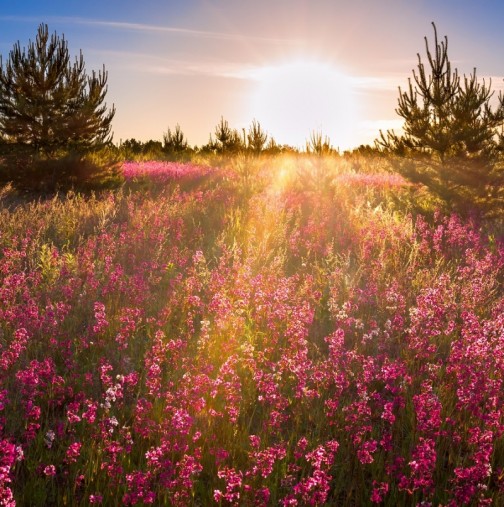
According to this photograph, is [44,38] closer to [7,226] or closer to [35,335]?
[7,226]

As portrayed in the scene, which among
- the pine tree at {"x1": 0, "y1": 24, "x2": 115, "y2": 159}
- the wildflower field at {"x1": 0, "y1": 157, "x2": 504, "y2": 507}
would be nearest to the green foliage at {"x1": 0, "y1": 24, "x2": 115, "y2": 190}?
the pine tree at {"x1": 0, "y1": 24, "x2": 115, "y2": 159}

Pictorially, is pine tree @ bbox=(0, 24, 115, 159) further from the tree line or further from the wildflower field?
the wildflower field

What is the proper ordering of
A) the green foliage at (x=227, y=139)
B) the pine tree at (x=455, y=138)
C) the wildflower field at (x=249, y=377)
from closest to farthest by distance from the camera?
1. the wildflower field at (x=249, y=377)
2. the pine tree at (x=455, y=138)
3. the green foliage at (x=227, y=139)

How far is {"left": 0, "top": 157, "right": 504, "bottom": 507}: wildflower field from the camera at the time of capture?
2.58m

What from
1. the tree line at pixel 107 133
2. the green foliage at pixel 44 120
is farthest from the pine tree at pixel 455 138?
the green foliage at pixel 44 120

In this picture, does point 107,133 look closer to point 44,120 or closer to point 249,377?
point 44,120

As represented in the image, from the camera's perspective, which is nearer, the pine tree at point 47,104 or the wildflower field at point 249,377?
the wildflower field at point 249,377

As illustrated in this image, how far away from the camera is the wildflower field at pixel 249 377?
102 inches

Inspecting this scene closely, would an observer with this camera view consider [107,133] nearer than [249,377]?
No

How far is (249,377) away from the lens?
404 centimetres

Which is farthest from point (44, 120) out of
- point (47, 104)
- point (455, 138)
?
point (455, 138)

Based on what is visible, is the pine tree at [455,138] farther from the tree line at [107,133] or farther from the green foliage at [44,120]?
the green foliage at [44,120]

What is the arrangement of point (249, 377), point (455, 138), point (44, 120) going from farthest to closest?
point (44, 120) < point (455, 138) < point (249, 377)

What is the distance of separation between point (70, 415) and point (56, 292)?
3335mm
